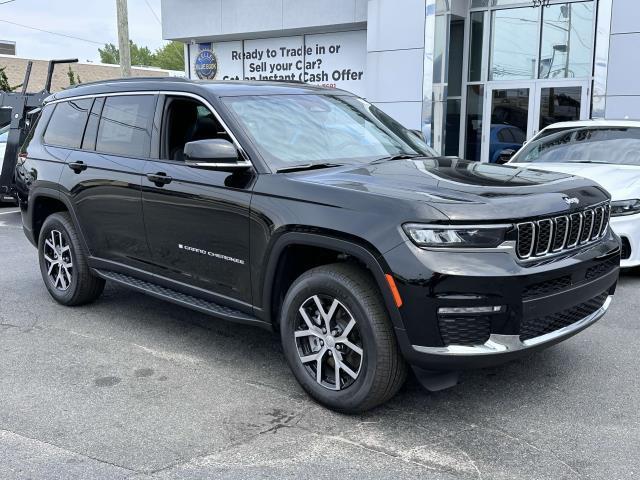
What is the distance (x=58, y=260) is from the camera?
603 cm

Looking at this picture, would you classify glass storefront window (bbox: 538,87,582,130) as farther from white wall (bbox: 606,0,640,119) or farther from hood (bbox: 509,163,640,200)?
hood (bbox: 509,163,640,200)

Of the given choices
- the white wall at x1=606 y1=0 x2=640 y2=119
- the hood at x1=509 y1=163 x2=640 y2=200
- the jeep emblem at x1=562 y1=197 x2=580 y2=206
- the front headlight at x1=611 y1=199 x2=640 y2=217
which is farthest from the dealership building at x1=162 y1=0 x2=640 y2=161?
the jeep emblem at x1=562 y1=197 x2=580 y2=206

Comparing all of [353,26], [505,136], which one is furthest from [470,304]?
[353,26]

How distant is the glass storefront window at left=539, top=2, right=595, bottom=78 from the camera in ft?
46.9

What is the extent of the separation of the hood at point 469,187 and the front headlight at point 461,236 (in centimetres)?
5

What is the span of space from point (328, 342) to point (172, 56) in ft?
240

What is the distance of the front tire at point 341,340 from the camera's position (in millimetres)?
3551

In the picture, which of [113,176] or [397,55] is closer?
[113,176]

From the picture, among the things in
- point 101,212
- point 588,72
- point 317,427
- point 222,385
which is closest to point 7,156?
point 101,212

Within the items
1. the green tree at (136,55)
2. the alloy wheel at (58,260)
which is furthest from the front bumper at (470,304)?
the green tree at (136,55)

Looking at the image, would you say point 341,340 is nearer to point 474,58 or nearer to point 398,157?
point 398,157

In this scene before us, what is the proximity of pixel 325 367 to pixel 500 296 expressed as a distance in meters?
1.15

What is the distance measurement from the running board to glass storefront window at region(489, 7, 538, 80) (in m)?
12.4

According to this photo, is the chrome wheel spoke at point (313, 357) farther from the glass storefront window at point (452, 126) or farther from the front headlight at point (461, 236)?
the glass storefront window at point (452, 126)
